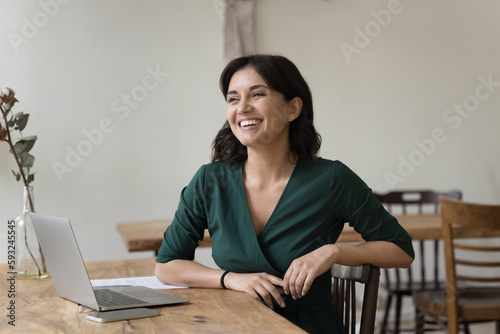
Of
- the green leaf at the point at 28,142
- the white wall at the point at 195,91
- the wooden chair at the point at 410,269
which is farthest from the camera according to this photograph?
the white wall at the point at 195,91

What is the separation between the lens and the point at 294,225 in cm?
163

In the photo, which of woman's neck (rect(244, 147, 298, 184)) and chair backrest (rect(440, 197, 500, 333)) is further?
chair backrest (rect(440, 197, 500, 333))

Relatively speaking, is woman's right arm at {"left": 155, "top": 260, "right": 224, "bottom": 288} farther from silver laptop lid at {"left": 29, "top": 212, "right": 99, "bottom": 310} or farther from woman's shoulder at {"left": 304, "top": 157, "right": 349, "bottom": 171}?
woman's shoulder at {"left": 304, "top": 157, "right": 349, "bottom": 171}

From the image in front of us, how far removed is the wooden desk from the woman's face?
45 cm

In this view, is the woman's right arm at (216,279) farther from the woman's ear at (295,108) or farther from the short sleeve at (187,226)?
the woman's ear at (295,108)

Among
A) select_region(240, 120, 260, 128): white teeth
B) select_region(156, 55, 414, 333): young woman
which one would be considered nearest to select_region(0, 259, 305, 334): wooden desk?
select_region(156, 55, 414, 333): young woman

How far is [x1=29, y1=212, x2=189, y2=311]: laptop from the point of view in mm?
1208

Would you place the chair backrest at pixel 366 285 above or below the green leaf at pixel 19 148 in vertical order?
below

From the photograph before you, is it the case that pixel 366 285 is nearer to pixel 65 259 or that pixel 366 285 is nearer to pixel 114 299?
pixel 114 299

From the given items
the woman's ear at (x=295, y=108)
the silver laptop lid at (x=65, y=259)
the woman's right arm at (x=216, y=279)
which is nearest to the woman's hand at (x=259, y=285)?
the woman's right arm at (x=216, y=279)

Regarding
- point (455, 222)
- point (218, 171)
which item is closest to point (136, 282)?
point (218, 171)

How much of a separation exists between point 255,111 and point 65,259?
0.69 meters

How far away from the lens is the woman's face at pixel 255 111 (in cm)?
170

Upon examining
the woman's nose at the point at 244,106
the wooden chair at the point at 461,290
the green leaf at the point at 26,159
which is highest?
the woman's nose at the point at 244,106
